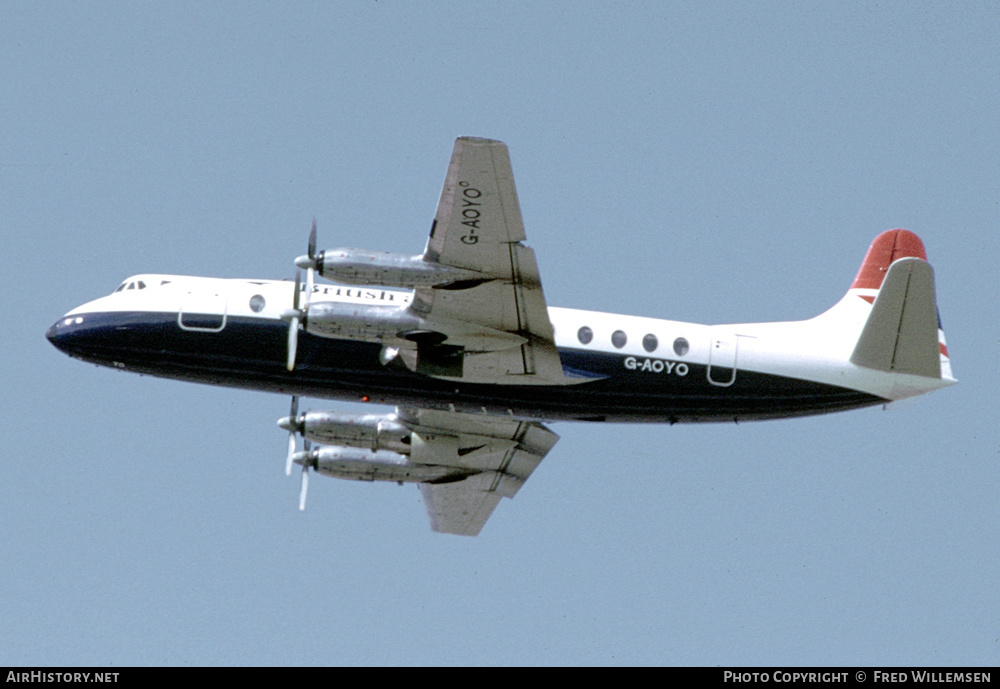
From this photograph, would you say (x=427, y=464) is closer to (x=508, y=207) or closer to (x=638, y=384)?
(x=638, y=384)

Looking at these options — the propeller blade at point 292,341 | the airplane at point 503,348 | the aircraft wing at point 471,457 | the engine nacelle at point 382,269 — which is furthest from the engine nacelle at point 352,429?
the engine nacelle at point 382,269

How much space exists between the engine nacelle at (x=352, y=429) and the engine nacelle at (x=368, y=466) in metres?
0.89

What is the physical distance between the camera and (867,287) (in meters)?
41.7

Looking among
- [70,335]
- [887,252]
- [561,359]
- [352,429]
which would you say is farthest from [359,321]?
[887,252]

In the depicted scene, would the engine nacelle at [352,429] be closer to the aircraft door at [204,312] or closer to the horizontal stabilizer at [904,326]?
the aircraft door at [204,312]

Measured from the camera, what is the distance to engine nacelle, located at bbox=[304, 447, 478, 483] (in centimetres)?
4356

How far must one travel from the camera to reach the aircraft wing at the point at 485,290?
105 ft

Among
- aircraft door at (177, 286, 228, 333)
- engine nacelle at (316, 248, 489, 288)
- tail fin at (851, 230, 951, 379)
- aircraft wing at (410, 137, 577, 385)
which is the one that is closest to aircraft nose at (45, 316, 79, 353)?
aircraft door at (177, 286, 228, 333)

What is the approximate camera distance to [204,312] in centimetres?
3816

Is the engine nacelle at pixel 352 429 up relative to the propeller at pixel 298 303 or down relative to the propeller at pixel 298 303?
down

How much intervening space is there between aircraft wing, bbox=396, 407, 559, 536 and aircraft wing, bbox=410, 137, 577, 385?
13.3 feet

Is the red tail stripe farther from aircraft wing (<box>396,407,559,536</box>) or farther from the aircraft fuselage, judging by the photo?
aircraft wing (<box>396,407,559,536</box>)

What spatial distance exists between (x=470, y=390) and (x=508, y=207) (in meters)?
6.84

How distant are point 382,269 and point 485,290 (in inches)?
111
